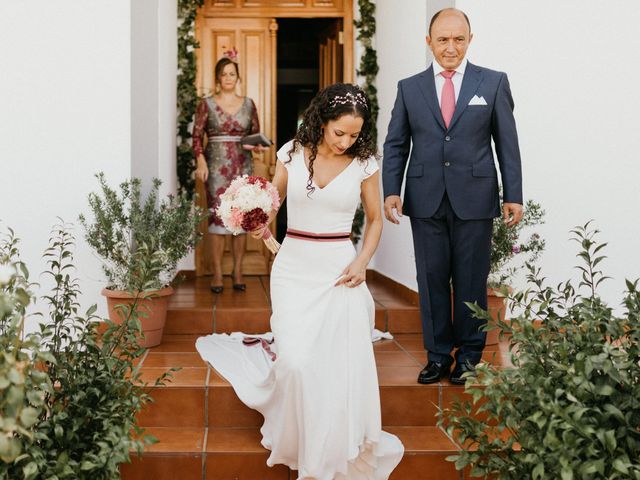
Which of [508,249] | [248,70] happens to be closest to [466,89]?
[508,249]

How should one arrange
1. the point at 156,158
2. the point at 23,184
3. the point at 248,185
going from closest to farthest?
the point at 248,185 < the point at 23,184 < the point at 156,158

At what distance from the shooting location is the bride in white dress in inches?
118

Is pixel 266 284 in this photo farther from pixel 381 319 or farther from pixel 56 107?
pixel 56 107

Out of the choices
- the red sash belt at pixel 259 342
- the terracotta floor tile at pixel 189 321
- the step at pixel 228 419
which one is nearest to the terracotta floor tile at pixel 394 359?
the step at pixel 228 419

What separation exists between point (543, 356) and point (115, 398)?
4.93ft

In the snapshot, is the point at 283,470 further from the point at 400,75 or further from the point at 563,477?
the point at 400,75

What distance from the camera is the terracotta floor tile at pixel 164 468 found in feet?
10.4

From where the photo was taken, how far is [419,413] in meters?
3.64

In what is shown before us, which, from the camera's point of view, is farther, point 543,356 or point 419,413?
point 419,413

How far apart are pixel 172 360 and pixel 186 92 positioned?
126 inches

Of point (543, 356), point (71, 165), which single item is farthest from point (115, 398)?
→ point (71, 165)

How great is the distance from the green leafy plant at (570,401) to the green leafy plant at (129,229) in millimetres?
2511

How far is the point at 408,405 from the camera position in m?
3.63

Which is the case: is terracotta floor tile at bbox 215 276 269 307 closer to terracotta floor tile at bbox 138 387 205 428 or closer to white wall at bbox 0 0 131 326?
white wall at bbox 0 0 131 326
